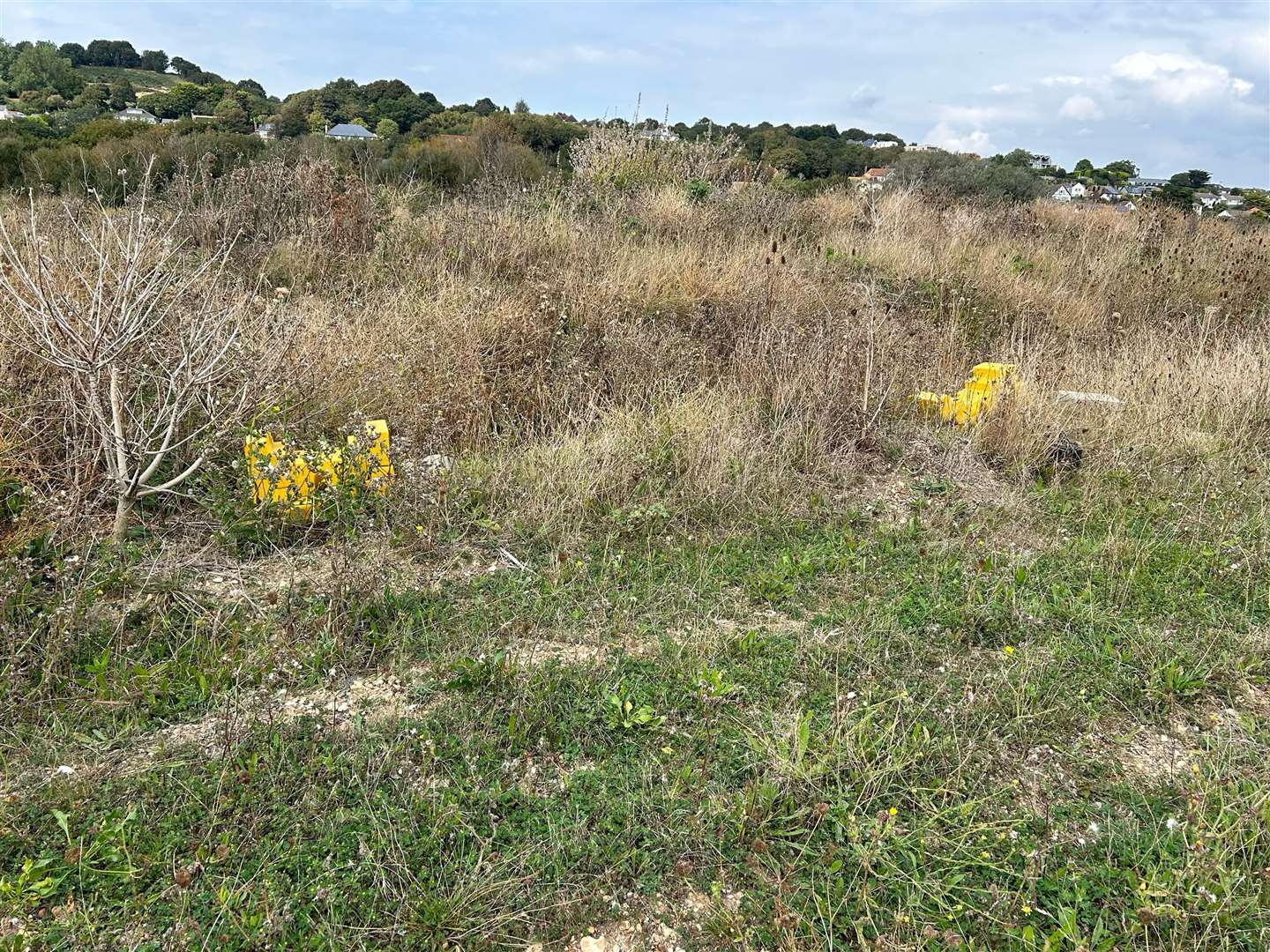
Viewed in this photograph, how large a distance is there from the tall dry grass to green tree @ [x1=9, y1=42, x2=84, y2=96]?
81.5 ft

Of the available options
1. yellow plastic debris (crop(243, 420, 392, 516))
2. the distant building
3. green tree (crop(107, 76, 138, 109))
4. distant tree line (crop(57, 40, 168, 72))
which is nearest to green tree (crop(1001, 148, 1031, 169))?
the distant building

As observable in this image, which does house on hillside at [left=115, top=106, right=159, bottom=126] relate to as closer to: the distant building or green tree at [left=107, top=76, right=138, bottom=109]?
green tree at [left=107, top=76, right=138, bottom=109]

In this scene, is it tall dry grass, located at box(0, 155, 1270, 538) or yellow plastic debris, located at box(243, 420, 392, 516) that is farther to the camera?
tall dry grass, located at box(0, 155, 1270, 538)

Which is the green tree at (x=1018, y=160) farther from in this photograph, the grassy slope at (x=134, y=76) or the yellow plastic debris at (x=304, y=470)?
the grassy slope at (x=134, y=76)

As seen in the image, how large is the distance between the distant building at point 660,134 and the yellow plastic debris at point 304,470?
8.51m

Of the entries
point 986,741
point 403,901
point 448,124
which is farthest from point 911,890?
point 448,124

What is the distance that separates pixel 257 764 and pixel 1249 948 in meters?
2.72

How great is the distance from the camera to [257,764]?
239cm

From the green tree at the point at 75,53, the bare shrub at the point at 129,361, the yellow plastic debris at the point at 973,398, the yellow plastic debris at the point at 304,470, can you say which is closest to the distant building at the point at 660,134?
the yellow plastic debris at the point at 973,398

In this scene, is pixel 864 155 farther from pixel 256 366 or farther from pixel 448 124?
pixel 256 366

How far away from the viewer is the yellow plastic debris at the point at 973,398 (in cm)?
536

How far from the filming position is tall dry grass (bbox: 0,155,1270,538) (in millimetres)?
4691

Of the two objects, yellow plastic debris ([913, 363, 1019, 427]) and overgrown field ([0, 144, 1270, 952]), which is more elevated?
yellow plastic debris ([913, 363, 1019, 427])

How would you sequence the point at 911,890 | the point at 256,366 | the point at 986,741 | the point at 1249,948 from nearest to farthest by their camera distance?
the point at 1249,948 < the point at 911,890 < the point at 986,741 < the point at 256,366
